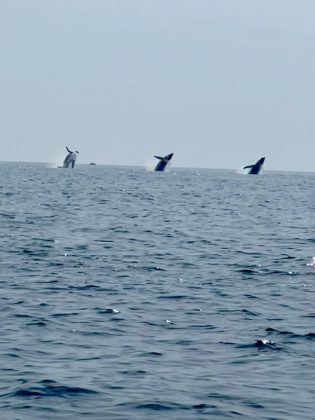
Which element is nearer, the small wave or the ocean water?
the ocean water

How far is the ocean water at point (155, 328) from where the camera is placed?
14180 millimetres

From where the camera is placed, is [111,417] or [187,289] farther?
[187,289]

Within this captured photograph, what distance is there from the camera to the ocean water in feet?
46.5

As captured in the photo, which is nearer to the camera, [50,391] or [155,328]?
[50,391]

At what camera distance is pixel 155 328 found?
19500 mm

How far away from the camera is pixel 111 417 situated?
1327cm

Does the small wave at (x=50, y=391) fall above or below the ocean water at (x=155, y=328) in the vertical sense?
below

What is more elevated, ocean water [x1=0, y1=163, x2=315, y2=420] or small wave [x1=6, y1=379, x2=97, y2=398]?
ocean water [x1=0, y1=163, x2=315, y2=420]

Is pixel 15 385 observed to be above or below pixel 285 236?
below

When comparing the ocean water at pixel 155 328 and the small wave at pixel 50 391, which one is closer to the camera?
the ocean water at pixel 155 328

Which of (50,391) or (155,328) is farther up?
(155,328)

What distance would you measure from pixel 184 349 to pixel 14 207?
4652 cm

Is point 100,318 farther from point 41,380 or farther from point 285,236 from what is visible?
point 285,236

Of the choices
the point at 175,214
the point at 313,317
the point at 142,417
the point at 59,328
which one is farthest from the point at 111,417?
the point at 175,214
